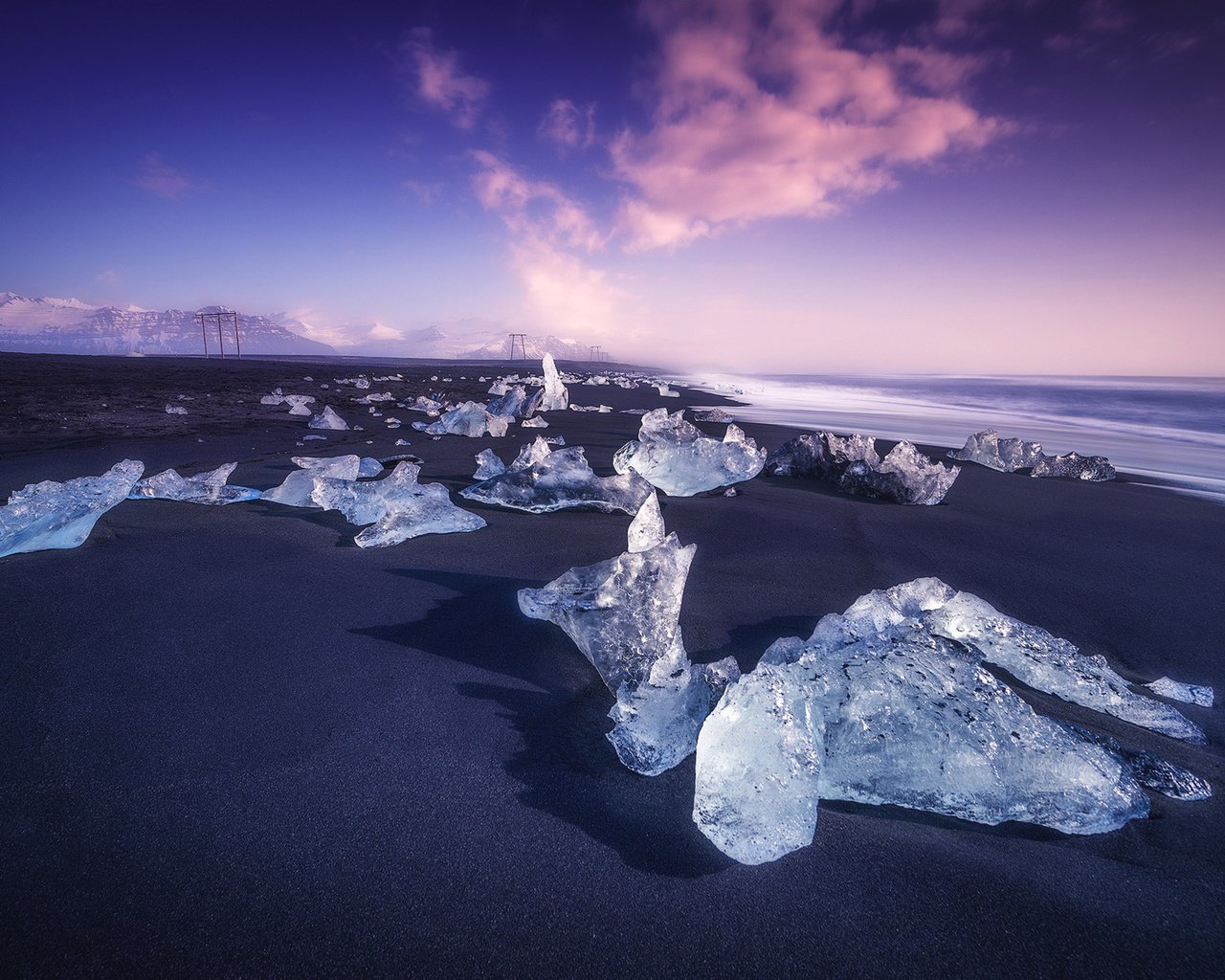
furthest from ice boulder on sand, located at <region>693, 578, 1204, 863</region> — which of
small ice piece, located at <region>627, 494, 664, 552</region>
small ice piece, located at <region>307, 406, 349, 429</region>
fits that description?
small ice piece, located at <region>307, 406, 349, 429</region>

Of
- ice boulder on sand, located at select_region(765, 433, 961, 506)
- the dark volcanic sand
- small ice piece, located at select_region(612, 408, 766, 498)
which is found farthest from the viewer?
small ice piece, located at select_region(612, 408, 766, 498)

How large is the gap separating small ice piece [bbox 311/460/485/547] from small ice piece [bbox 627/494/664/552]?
107 cm

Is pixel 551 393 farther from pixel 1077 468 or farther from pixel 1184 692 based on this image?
pixel 1184 692

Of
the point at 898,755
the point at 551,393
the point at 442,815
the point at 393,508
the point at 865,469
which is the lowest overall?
the point at 442,815

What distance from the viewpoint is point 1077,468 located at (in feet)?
17.8

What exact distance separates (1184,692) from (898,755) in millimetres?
1272

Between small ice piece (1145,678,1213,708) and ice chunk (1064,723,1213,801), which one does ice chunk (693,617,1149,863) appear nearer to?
ice chunk (1064,723,1213,801)

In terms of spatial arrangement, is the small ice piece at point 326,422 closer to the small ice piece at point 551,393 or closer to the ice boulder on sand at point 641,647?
the small ice piece at point 551,393

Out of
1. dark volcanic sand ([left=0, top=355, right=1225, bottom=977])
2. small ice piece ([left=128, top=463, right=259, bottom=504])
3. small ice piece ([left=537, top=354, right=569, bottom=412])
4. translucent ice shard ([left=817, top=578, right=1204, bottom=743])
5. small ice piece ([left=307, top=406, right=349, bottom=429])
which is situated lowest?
dark volcanic sand ([left=0, top=355, right=1225, bottom=977])

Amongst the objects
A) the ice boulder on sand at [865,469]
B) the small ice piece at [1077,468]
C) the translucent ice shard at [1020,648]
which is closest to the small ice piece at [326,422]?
the ice boulder on sand at [865,469]

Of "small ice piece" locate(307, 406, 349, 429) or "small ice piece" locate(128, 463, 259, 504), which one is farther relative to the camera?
"small ice piece" locate(307, 406, 349, 429)

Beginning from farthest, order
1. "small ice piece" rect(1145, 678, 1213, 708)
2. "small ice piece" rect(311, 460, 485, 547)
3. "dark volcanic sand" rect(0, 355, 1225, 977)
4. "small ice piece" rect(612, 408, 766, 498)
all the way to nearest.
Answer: "small ice piece" rect(612, 408, 766, 498), "small ice piece" rect(311, 460, 485, 547), "small ice piece" rect(1145, 678, 1213, 708), "dark volcanic sand" rect(0, 355, 1225, 977)

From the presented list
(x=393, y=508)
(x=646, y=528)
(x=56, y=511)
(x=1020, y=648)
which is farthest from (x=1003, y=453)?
(x=56, y=511)

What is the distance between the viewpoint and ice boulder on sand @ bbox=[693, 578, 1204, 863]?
44.6 inches
